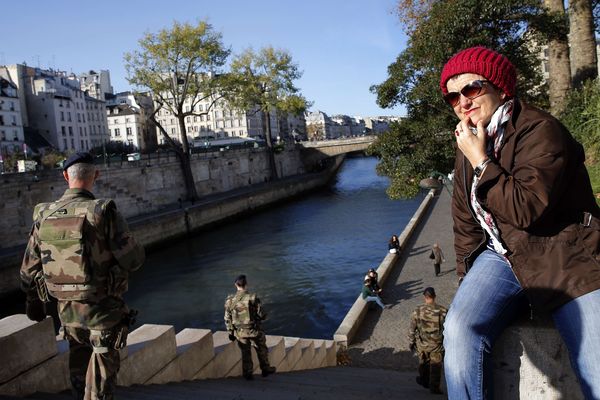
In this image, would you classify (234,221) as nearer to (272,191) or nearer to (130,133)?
(272,191)

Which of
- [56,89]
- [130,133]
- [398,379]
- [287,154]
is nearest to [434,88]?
[398,379]

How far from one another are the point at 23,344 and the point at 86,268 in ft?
4.39

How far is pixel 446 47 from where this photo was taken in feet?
39.8

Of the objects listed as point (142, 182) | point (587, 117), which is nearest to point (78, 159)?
point (587, 117)

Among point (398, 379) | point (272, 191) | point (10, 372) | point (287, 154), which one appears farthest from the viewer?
point (287, 154)

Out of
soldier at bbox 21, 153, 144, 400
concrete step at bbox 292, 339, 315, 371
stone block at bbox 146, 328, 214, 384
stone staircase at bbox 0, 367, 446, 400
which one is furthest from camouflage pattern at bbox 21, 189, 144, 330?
concrete step at bbox 292, 339, 315, 371

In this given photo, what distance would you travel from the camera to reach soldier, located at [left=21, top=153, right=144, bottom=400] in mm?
3170

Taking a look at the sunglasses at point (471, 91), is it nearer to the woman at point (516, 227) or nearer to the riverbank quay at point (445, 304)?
the woman at point (516, 227)

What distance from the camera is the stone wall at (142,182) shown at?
77.1 ft

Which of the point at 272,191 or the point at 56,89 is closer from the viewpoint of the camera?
the point at 272,191

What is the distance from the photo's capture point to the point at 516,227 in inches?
75.2

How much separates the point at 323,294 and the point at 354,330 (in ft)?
20.7

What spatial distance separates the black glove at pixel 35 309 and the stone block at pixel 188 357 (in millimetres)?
1600

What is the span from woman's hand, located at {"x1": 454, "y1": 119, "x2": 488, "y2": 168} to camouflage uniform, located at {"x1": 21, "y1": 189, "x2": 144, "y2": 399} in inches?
87.8
